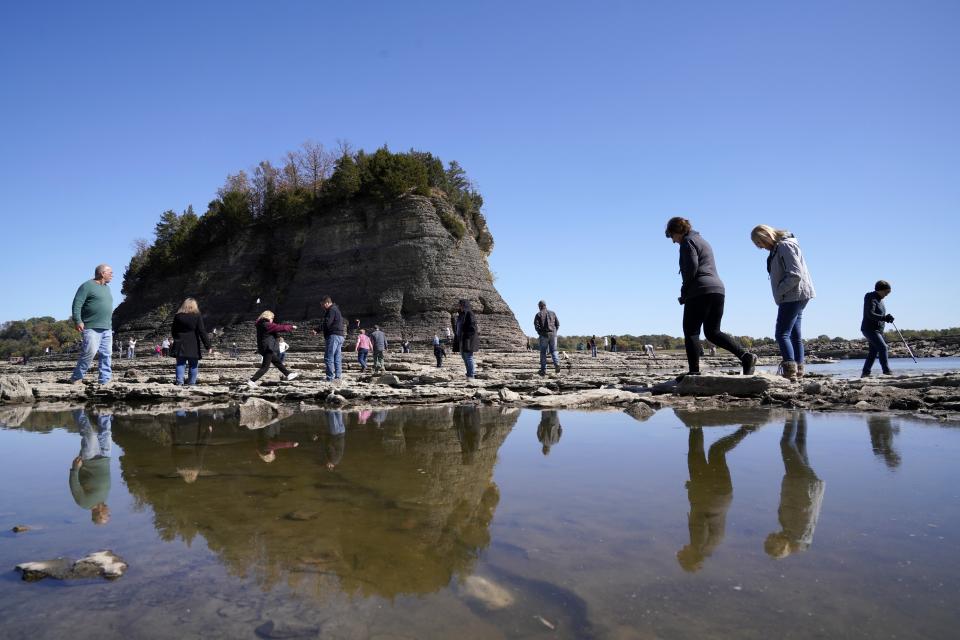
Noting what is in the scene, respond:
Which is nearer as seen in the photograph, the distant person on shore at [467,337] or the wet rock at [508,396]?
the wet rock at [508,396]

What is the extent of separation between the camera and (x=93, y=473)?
3602 millimetres

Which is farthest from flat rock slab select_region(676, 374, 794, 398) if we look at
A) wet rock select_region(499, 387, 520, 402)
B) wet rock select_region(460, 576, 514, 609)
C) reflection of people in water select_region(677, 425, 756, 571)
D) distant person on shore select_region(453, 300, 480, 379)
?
distant person on shore select_region(453, 300, 480, 379)

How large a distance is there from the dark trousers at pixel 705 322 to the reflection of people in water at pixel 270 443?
4.85m

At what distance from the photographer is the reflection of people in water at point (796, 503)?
2.08 metres

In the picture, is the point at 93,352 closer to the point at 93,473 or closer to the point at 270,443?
the point at 270,443

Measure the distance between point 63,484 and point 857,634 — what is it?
3.80 meters

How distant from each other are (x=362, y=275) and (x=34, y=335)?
7398 cm

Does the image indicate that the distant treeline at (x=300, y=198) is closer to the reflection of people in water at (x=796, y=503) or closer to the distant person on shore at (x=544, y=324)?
the distant person on shore at (x=544, y=324)

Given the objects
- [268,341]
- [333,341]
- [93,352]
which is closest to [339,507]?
[93,352]

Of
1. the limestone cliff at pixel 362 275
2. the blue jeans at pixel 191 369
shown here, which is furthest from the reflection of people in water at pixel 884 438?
the limestone cliff at pixel 362 275

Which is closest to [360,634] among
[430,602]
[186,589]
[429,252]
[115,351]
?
[430,602]

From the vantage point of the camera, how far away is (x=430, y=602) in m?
1.72

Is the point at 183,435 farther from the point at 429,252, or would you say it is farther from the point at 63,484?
the point at 429,252

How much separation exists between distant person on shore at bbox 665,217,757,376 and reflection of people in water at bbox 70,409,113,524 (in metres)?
6.17
